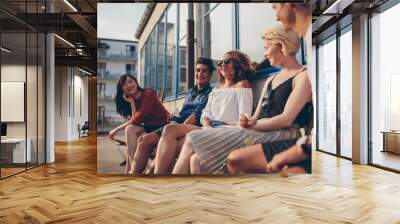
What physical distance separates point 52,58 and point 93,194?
171 inches

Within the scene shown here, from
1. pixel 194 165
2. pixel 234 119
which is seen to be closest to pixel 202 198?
pixel 194 165

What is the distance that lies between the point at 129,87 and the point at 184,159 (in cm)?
150

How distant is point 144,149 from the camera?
20.1ft

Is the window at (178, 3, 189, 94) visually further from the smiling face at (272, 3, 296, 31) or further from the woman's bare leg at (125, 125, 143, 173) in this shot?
the smiling face at (272, 3, 296, 31)

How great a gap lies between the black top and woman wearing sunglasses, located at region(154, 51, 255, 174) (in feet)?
0.79

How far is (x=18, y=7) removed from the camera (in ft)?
21.4

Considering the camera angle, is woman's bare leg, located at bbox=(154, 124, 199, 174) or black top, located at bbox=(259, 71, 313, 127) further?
woman's bare leg, located at bbox=(154, 124, 199, 174)

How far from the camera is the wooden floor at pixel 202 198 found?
3.87 m

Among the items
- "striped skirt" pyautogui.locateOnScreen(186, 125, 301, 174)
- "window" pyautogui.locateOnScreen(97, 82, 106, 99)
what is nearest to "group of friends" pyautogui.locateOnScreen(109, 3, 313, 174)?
"striped skirt" pyautogui.locateOnScreen(186, 125, 301, 174)

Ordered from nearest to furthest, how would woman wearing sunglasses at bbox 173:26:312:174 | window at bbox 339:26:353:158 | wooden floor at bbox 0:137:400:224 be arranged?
wooden floor at bbox 0:137:400:224 → woman wearing sunglasses at bbox 173:26:312:174 → window at bbox 339:26:353:158

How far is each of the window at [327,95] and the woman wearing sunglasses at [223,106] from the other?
14.1ft

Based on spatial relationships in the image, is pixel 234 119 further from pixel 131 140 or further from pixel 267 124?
pixel 131 140

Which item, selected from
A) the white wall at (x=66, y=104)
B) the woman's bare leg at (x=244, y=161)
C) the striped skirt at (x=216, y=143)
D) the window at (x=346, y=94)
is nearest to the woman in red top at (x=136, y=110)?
the striped skirt at (x=216, y=143)

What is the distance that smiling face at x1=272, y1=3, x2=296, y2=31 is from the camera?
6.12m
